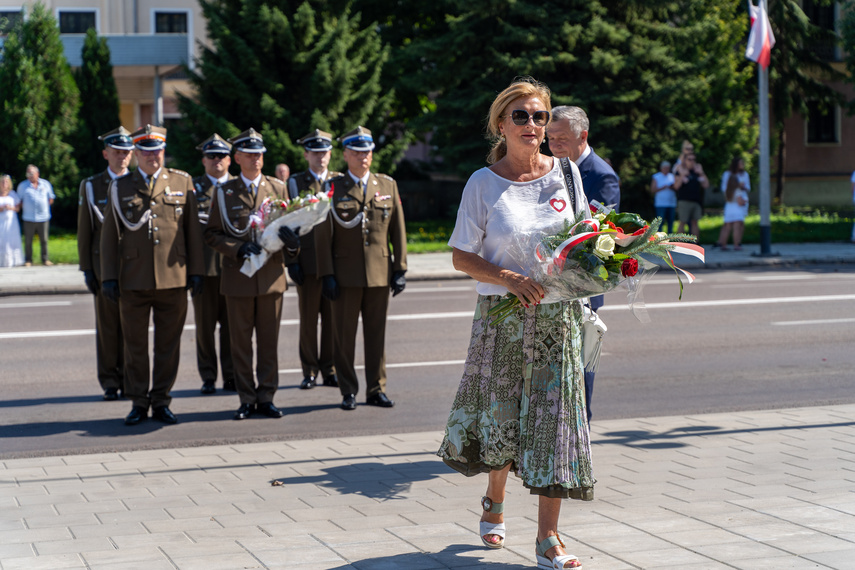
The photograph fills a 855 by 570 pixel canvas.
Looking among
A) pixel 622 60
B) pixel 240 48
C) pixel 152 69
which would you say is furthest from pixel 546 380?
pixel 152 69

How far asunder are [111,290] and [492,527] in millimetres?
4365

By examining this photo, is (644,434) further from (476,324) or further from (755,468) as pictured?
(476,324)

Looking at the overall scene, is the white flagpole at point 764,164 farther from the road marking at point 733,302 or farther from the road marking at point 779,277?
the road marking at point 733,302

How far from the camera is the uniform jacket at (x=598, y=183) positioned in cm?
602

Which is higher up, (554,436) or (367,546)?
(554,436)

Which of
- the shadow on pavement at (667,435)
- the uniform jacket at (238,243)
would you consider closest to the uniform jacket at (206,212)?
the uniform jacket at (238,243)

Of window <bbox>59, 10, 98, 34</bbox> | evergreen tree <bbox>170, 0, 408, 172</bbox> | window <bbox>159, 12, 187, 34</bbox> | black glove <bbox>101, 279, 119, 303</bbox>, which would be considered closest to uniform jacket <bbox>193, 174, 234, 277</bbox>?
black glove <bbox>101, 279, 119, 303</bbox>

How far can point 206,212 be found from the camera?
9.84 metres

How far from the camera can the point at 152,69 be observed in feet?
113

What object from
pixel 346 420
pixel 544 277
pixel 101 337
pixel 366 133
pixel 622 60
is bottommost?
pixel 346 420

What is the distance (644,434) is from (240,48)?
2194cm

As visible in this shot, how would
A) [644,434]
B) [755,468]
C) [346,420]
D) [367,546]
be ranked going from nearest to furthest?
[367,546] < [755,468] < [644,434] < [346,420]

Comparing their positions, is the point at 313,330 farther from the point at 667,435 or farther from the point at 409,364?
the point at 667,435

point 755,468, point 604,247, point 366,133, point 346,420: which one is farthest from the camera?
point 366,133
